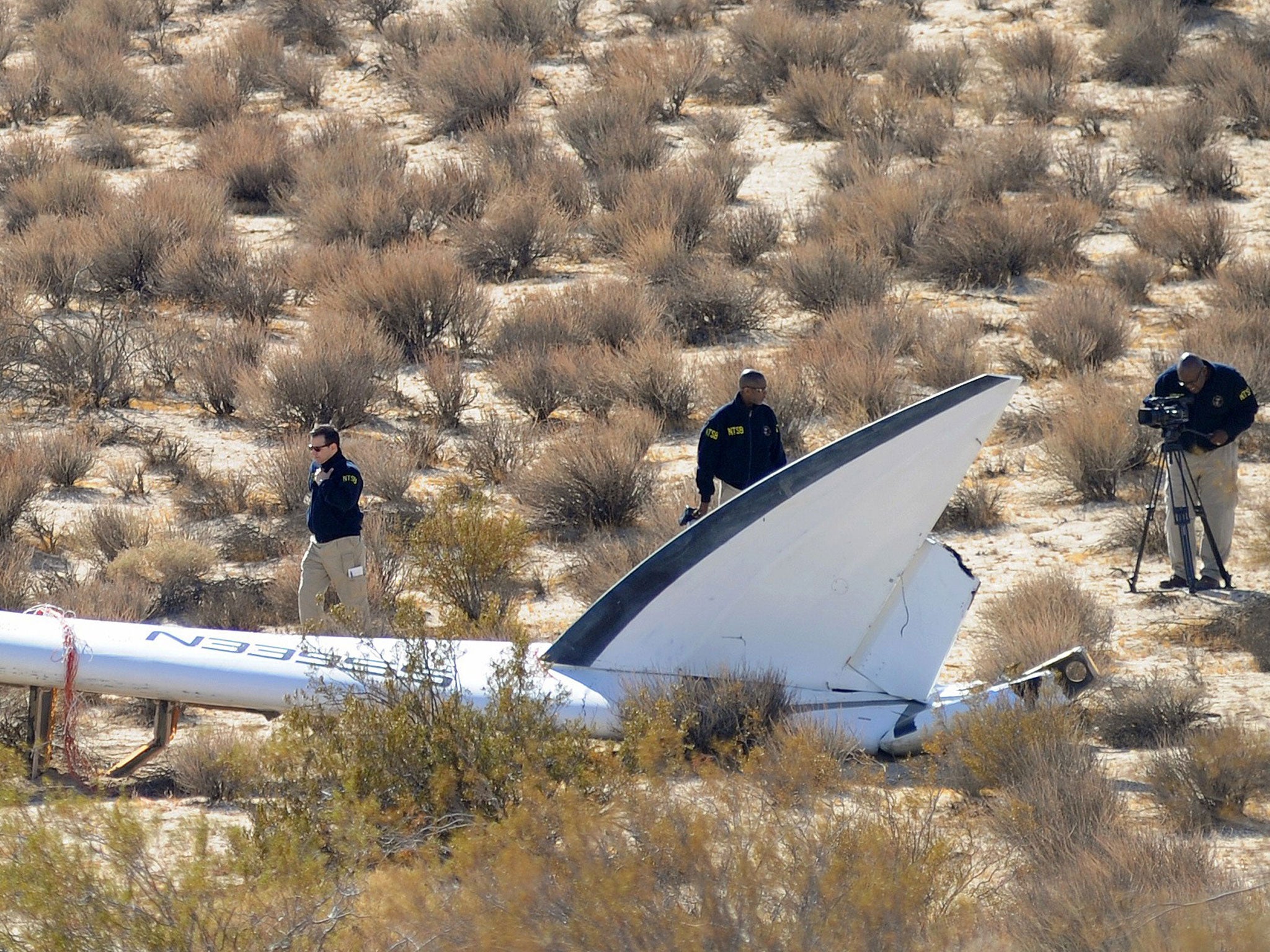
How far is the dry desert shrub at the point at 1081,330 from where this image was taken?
15156 mm

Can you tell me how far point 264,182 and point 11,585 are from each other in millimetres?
11608

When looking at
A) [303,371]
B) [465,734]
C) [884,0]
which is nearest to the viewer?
[465,734]

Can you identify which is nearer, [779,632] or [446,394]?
[779,632]

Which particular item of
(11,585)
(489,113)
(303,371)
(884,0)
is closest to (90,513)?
(11,585)

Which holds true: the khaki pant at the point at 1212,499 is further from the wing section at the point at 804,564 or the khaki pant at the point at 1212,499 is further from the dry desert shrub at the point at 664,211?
the dry desert shrub at the point at 664,211

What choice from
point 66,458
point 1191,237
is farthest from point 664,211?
point 66,458

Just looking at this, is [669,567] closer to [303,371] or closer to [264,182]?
[303,371]

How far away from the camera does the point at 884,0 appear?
26906mm

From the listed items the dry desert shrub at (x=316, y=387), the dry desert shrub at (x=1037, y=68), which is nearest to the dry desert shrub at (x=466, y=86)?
the dry desert shrub at (x=1037, y=68)

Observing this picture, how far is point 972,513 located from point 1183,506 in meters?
2.10

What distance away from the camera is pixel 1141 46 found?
23.4m

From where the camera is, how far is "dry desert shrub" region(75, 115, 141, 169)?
22422mm

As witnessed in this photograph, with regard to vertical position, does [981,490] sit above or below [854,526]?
below

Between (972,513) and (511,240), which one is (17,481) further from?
(511,240)
